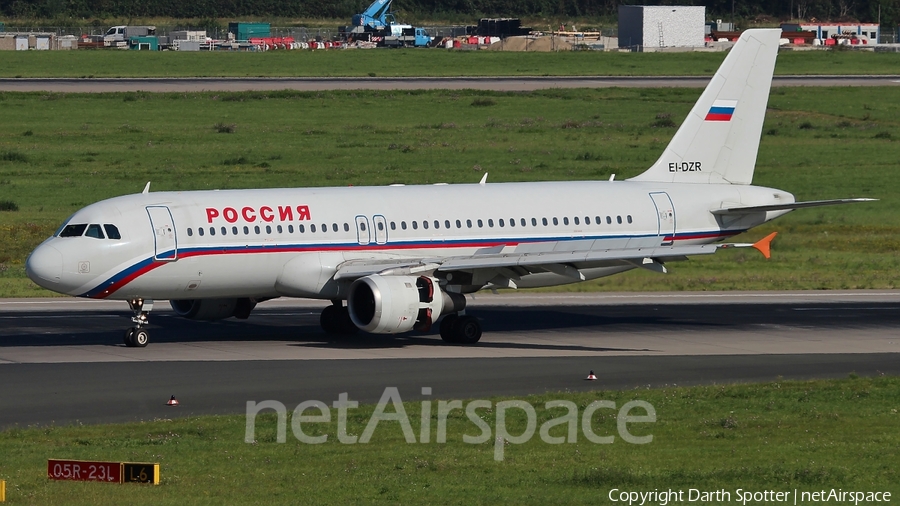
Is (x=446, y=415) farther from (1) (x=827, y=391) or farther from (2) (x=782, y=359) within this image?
(2) (x=782, y=359)

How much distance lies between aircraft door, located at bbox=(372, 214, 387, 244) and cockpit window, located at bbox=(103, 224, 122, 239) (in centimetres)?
751

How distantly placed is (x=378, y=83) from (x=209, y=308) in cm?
7484

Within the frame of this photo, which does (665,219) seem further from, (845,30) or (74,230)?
(845,30)

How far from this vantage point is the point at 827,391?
30.6 m

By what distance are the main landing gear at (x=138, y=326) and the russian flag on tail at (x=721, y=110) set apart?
20.6 meters

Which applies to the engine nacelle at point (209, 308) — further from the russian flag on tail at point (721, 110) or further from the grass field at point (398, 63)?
the grass field at point (398, 63)

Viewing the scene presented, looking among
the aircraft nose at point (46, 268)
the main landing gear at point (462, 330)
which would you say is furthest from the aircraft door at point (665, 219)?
the aircraft nose at point (46, 268)

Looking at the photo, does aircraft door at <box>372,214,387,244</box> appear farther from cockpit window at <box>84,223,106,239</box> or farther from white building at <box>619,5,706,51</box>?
white building at <box>619,5,706,51</box>

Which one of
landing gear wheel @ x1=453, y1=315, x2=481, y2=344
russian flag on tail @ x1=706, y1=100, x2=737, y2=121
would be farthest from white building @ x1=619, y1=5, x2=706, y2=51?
landing gear wheel @ x1=453, y1=315, x2=481, y2=344

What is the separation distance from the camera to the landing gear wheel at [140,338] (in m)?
38.7

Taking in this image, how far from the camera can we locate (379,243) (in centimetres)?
4109

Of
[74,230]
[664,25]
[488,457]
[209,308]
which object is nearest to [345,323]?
[209,308]

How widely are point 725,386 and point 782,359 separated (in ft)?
19.0

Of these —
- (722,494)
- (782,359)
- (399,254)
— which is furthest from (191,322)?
(722,494)
